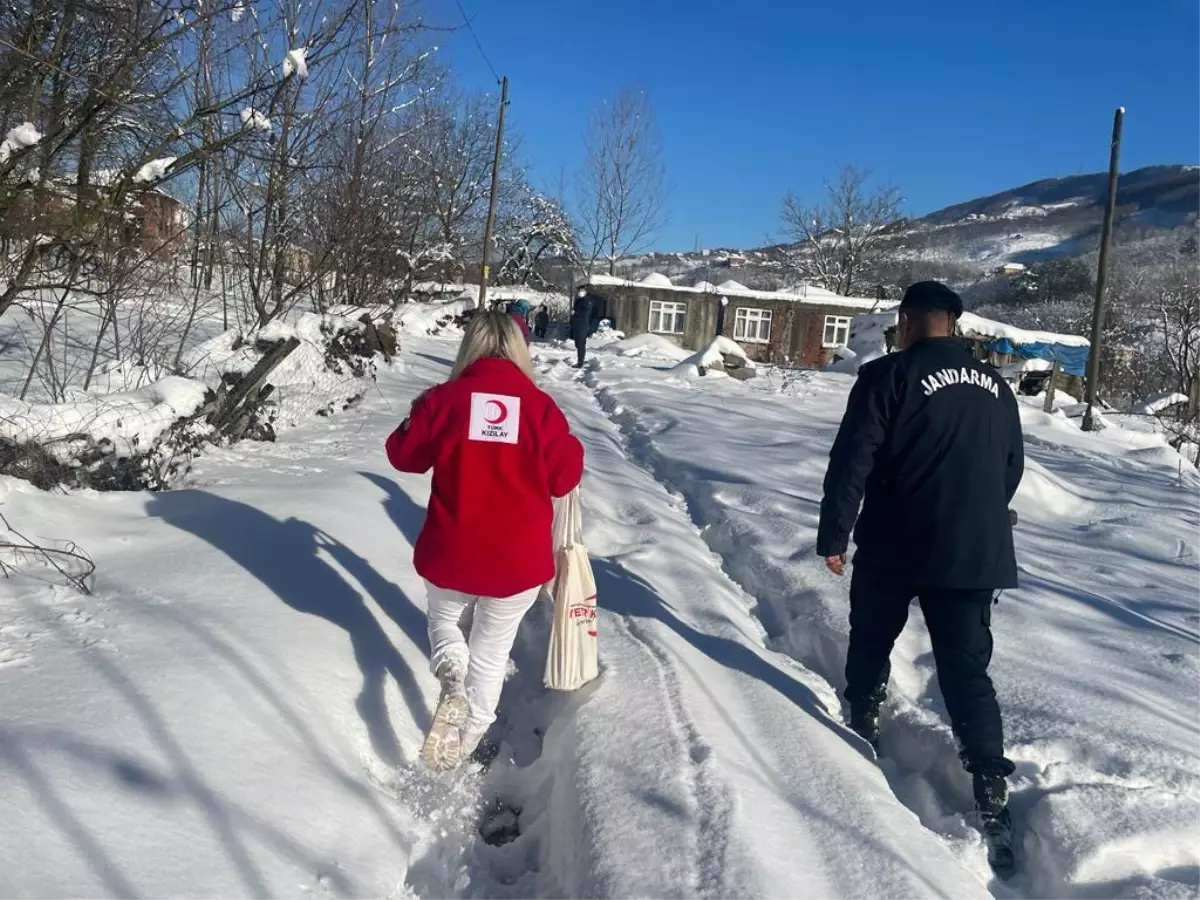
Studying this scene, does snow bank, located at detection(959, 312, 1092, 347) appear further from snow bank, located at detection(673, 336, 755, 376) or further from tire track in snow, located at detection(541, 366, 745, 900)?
tire track in snow, located at detection(541, 366, 745, 900)

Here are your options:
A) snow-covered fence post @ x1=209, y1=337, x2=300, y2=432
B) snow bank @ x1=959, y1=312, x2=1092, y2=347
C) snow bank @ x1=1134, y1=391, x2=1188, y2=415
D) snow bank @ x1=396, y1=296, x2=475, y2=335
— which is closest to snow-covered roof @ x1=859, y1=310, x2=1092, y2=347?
snow bank @ x1=959, y1=312, x2=1092, y2=347

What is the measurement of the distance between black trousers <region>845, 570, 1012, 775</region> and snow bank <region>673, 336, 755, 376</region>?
46.8ft

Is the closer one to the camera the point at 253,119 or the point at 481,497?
the point at 481,497

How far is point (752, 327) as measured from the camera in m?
35.6

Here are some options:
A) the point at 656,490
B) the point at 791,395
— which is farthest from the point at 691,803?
the point at 791,395

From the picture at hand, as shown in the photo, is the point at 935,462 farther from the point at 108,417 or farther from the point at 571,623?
the point at 108,417

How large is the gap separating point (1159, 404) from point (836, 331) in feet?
47.8

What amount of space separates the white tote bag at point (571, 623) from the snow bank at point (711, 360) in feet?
46.4

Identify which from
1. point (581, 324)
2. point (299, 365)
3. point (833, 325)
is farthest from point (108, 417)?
point (833, 325)

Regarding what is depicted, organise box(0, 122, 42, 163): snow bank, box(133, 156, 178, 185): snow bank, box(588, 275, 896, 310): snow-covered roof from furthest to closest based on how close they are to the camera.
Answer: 1. box(588, 275, 896, 310): snow-covered roof
2. box(133, 156, 178, 185): snow bank
3. box(0, 122, 42, 163): snow bank

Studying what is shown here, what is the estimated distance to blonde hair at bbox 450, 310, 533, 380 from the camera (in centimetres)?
288

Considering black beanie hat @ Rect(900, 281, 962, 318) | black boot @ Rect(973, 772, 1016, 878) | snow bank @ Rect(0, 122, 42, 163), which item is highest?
snow bank @ Rect(0, 122, 42, 163)

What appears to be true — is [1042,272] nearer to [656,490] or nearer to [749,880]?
[656,490]

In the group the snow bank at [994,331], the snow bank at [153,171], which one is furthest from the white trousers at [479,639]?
the snow bank at [994,331]
